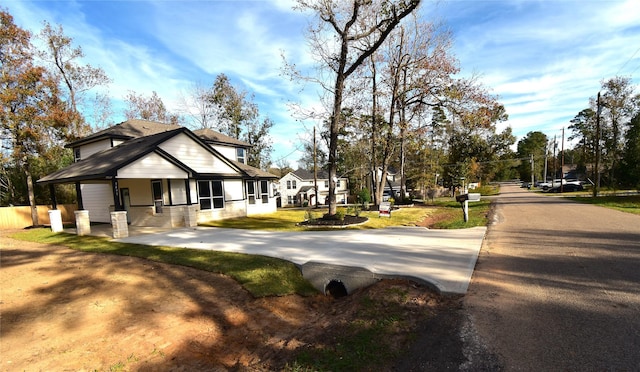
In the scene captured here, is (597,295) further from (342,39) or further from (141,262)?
(342,39)

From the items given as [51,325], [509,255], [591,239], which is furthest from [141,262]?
[591,239]

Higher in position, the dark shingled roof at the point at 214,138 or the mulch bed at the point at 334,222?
the dark shingled roof at the point at 214,138

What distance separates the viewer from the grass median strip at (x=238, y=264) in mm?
6113

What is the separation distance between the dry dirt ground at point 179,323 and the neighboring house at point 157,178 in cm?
665

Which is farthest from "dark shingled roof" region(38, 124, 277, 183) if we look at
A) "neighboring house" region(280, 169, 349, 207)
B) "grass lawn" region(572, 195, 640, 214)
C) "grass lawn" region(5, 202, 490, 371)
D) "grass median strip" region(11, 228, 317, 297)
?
"neighboring house" region(280, 169, 349, 207)

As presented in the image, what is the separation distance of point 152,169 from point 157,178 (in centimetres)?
45

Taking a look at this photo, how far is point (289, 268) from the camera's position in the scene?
6.79 meters

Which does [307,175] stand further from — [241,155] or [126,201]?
[126,201]

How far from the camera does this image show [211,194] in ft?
56.2

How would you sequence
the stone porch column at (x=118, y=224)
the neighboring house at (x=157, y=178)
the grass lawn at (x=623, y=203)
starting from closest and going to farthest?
the stone porch column at (x=118, y=224)
the neighboring house at (x=157, y=178)
the grass lawn at (x=623, y=203)

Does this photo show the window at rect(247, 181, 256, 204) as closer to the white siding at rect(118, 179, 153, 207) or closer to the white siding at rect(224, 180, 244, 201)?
the white siding at rect(224, 180, 244, 201)

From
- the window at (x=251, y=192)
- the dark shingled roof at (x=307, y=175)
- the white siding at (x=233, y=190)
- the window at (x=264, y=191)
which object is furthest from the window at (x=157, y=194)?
the dark shingled roof at (x=307, y=175)

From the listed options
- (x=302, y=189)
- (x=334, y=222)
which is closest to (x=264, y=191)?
(x=334, y=222)

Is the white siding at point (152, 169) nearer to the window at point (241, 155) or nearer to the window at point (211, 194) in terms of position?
the window at point (211, 194)
